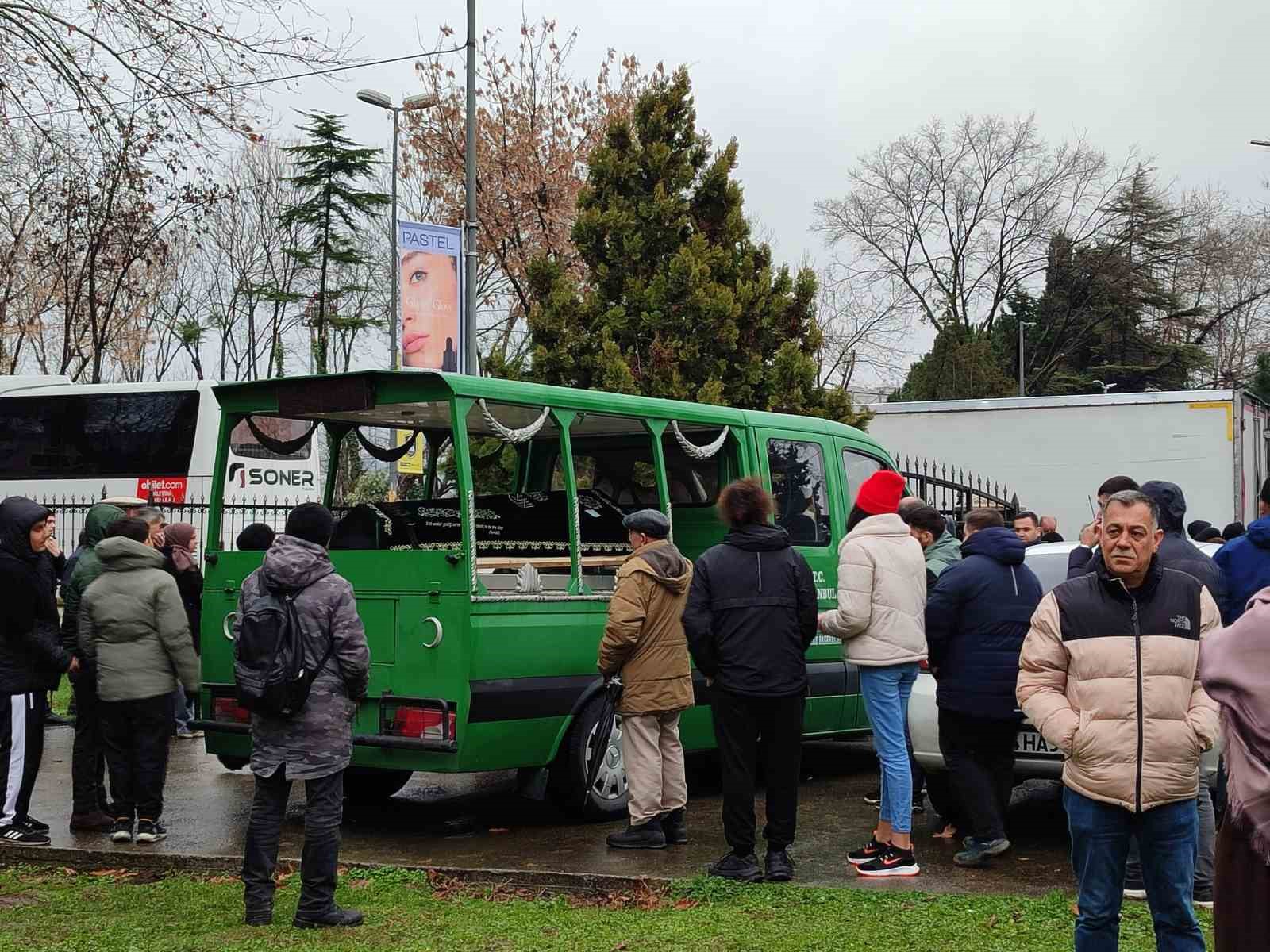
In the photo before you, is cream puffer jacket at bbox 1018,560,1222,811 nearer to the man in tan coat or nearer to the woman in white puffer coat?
the woman in white puffer coat

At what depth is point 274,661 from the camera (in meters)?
6.09

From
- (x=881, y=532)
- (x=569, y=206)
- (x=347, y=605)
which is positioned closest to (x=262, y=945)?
(x=347, y=605)

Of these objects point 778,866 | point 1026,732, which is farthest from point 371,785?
point 1026,732

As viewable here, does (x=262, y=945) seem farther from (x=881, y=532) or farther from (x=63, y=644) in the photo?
(x=881, y=532)

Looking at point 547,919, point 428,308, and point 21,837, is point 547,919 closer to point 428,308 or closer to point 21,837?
point 21,837

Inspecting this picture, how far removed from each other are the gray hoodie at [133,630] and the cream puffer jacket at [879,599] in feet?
11.3

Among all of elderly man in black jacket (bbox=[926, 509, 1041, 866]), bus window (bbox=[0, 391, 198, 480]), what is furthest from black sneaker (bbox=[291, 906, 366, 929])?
bus window (bbox=[0, 391, 198, 480])

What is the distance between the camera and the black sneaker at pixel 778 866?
6793 millimetres

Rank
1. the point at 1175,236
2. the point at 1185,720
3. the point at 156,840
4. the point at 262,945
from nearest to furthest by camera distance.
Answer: the point at 1185,720, the point at 262,945, the point at 156,840, the point at 1175,236

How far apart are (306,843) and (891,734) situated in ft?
9.34

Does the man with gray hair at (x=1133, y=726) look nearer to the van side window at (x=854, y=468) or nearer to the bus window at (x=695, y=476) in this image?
the bus window at (x=695, y=476)

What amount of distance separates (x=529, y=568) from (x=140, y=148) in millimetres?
4795

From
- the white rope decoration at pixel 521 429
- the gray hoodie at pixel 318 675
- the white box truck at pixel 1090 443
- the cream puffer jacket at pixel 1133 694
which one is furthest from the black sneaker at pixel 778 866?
the white box truck at pixel 1090 443

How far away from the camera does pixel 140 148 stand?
34.4 ft
